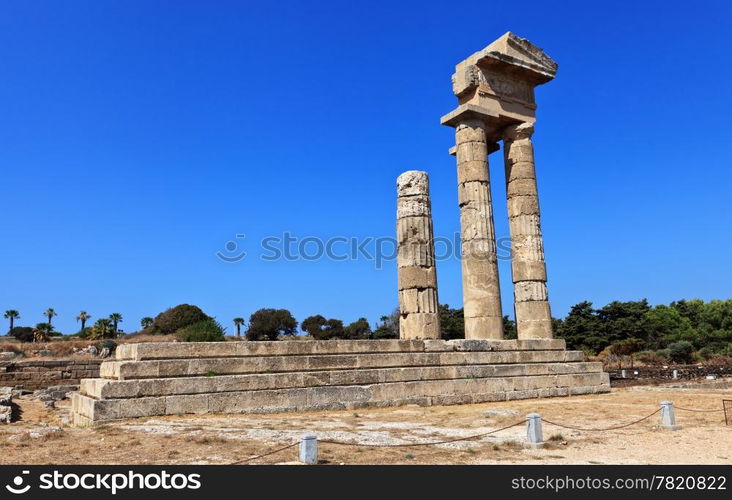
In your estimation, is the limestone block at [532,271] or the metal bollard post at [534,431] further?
the limestone block at [532,271]

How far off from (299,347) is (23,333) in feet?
181

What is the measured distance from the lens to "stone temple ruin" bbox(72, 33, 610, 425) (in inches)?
440

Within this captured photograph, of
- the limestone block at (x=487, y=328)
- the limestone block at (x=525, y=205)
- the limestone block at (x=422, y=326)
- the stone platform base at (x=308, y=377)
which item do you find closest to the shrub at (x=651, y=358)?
the limestone block at (x=525, y=205)

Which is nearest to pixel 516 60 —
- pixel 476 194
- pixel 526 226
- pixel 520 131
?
pixel 520 131

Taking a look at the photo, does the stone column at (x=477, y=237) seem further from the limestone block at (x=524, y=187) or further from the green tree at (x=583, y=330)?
the green tree at (x=583, y=330)

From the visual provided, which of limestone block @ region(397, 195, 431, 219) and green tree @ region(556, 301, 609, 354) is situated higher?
limestone block @ region(397, 195, 431, 219)

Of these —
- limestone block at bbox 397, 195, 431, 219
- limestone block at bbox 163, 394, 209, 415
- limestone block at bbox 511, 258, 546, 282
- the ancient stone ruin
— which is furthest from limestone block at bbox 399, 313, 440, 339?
limestone block at bbox 163, 394, 209, 415

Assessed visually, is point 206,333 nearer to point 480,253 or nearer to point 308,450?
point 480,253

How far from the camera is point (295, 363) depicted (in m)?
12.7

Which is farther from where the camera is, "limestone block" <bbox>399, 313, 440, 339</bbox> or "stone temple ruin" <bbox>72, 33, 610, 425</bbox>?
"limestone block" <bbox>399, 313, 440, 339</bbox>

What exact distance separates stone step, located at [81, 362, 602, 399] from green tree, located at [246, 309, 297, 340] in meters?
42.7

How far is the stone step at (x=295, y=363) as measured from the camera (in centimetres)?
1095

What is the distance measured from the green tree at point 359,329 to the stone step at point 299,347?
45069 millimetres
